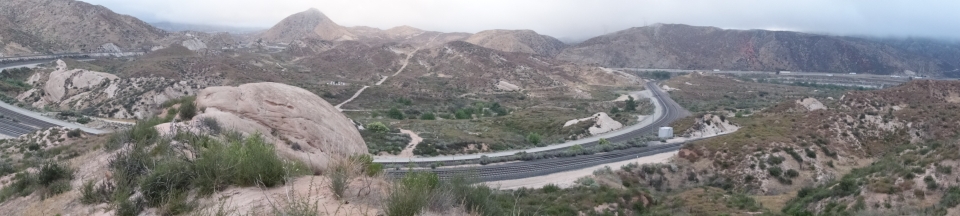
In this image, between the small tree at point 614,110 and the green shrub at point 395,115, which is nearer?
the green shrub at point 395,115

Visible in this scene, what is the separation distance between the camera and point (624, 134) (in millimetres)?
61156

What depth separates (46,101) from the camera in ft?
217

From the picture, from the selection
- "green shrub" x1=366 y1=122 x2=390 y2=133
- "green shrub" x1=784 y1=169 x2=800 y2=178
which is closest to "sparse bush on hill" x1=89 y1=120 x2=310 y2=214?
"green shrub" x1=784 y1=169 x2=800 y2=178

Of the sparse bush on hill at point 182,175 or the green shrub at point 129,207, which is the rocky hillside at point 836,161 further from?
the green shrub at point 129,207

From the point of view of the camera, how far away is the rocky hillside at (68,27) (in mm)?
119500

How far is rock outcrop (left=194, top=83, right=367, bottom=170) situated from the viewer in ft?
43.9

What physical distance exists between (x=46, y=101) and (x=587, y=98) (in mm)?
86776

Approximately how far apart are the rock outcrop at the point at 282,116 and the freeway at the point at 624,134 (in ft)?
9.05

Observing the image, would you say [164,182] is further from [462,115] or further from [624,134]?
[462,115]

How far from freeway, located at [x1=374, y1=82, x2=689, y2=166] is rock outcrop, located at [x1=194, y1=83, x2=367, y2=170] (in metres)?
2.76

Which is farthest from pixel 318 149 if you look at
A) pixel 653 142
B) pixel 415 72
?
pixel 415 72

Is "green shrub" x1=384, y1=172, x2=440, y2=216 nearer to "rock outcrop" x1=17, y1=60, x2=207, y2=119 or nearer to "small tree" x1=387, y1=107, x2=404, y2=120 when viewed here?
"rock outcrop" x1=17, y1=60, x2=207, y2=119

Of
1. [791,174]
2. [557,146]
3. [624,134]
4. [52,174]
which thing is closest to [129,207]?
[52,174]

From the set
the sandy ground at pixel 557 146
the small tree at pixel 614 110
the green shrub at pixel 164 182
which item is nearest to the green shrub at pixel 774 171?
the sandy ground at pixel 557 146
